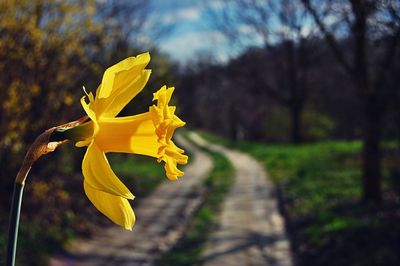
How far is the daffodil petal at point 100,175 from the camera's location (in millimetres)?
773

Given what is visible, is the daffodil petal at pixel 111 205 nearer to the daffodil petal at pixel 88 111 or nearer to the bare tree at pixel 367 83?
the daffodil petal at pixel 88 111

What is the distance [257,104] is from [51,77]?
79.0 ft

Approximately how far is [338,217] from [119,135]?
6.43 metres

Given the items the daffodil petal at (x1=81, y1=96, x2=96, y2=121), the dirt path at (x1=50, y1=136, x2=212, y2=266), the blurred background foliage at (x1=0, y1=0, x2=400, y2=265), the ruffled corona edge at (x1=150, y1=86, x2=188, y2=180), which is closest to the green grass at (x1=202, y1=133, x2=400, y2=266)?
the blurred background foliage at (x1=0, y1=0, x2=400, y2=265)

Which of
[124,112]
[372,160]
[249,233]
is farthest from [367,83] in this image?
[124,112]

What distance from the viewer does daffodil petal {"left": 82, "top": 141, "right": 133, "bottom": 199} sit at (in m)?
0.77

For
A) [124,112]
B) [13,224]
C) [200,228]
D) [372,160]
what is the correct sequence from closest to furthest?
1. [13,224]
2. [200,228]
3. [372,160]
4. [124,112]

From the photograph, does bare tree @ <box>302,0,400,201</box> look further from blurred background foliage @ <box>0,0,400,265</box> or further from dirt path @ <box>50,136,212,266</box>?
dirt path @ <box>50,136,212,266</box>

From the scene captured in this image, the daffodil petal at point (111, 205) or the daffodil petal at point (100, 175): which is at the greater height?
the daffodil petal at point (100, 175)

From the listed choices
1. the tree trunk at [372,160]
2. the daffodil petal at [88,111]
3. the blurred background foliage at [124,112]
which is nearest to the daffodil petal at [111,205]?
the daffodil petal at [88,111]

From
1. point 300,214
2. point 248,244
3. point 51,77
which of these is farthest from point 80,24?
point 300,214

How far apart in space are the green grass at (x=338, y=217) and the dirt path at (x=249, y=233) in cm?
22

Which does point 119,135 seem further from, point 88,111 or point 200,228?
point 200,228

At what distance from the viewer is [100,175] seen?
30.7 inches
